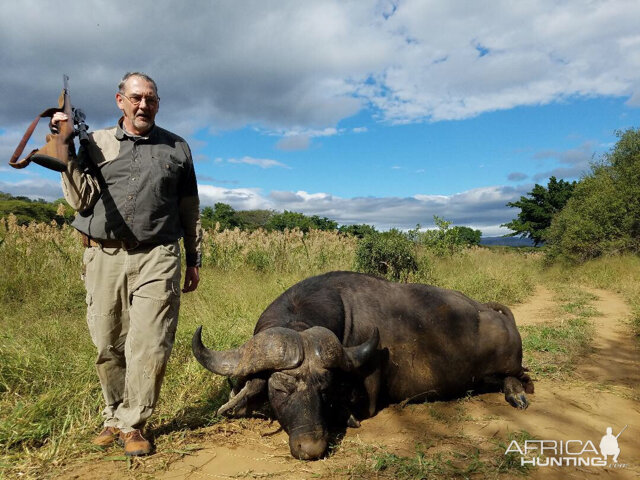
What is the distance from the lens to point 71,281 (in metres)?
7.16

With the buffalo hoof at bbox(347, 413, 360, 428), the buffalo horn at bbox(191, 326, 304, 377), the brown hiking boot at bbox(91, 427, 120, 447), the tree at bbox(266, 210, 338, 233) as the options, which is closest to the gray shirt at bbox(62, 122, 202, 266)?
the buffalo horn at bbox(191, 326, 304, 377)

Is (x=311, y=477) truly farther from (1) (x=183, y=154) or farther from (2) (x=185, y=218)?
(1) (x=183, y=154)

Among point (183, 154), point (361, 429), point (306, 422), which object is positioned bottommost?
point (361, 429)

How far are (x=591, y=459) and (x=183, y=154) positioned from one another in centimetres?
363

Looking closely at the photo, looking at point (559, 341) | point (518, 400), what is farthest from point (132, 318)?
point (559, 341)

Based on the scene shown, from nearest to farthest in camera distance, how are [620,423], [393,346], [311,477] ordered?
1. [311,477]
2. [620,423]
3. [393,346]

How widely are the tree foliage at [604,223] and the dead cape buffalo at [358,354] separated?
1306cm

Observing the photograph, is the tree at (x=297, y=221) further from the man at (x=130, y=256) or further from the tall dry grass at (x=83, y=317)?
the man at (x=130, y=256)

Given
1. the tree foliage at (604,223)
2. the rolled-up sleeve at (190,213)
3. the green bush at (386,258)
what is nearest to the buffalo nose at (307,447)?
the rolled-up sleeve at (190,213)

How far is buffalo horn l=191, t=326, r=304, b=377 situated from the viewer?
2928mm

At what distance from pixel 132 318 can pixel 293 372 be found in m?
1.18

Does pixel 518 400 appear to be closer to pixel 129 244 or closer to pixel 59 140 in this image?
pixel 129 244

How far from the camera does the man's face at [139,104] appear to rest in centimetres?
304

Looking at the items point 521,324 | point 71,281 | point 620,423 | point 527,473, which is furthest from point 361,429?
point 71,281
